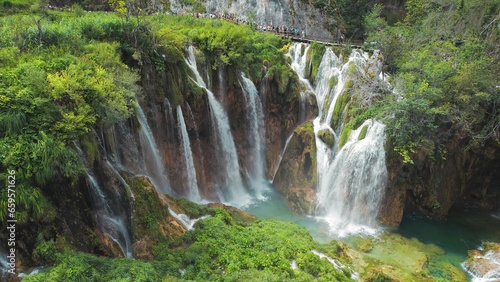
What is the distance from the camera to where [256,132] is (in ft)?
65.6

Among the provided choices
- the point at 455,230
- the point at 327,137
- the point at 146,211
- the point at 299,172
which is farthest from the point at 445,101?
the point at 146,211

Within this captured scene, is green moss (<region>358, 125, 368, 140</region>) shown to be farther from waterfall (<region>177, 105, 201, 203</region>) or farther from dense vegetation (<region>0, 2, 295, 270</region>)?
dense vegetation (<region>0, 2, 295, 270</region>)

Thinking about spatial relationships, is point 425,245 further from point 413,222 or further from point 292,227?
point 292,227

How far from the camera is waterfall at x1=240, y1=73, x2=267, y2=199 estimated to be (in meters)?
19.2

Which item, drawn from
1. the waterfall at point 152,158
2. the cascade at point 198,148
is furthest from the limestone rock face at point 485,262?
the waterfall at point 152,158

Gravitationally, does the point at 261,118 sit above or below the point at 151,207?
above

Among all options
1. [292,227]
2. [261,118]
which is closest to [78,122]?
[292,227]

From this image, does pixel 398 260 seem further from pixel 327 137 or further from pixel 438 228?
pixel 327 137

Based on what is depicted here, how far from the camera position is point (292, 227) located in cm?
1364

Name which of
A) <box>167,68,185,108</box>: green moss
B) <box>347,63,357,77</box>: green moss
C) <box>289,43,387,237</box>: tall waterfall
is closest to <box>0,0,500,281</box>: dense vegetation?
<box>167,68,185,108</box>: green moss

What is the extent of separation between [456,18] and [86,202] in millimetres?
26646

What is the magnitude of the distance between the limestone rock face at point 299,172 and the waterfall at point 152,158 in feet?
23.8

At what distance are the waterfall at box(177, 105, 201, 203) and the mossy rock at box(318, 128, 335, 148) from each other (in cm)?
782

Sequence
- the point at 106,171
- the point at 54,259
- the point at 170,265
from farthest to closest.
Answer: the point at 106,171 < the point at 170,265 < the point at 54,259
